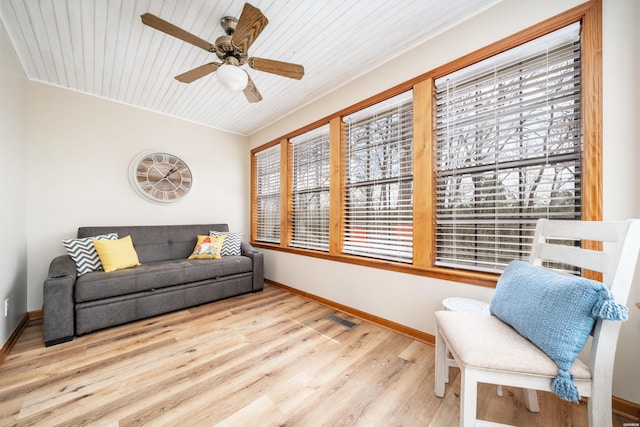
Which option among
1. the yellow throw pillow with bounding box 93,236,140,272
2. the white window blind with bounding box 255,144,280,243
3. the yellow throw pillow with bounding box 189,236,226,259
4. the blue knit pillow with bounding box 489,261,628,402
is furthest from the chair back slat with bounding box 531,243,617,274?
the yellow throw pillow with bounding box 93,236,140,272

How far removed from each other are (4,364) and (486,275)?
11.8 feet

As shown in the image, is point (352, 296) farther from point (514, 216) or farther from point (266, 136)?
point (266, 136)

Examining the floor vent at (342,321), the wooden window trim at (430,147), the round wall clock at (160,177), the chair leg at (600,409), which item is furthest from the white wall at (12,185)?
the chair leg at (600,409)

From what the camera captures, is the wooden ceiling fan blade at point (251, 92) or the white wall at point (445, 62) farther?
the wooden ceiling fan blade at point (251, 92)

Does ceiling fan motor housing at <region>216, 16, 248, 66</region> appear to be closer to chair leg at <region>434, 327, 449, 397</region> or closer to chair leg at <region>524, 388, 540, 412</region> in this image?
chair leg at <region>434, 327, 449, 397</region>

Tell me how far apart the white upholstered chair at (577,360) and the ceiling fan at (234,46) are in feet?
6.59

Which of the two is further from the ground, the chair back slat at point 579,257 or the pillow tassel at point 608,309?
the chair back slat at point 579,257

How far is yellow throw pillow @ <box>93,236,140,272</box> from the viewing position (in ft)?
8.09

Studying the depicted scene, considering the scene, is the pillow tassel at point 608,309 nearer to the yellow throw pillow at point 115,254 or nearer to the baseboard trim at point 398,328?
the baseboard trim at point 398,328

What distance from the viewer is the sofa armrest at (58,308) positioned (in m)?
1.93

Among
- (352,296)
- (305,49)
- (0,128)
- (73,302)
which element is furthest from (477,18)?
(73,302)

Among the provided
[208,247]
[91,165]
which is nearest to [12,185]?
[91,165]

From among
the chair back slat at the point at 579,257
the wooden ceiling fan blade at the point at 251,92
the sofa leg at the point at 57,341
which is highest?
the wooden ceiling fan blade at the point at 251,92

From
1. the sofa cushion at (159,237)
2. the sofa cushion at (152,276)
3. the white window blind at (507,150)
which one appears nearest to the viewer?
the white window blind at (507,150)
